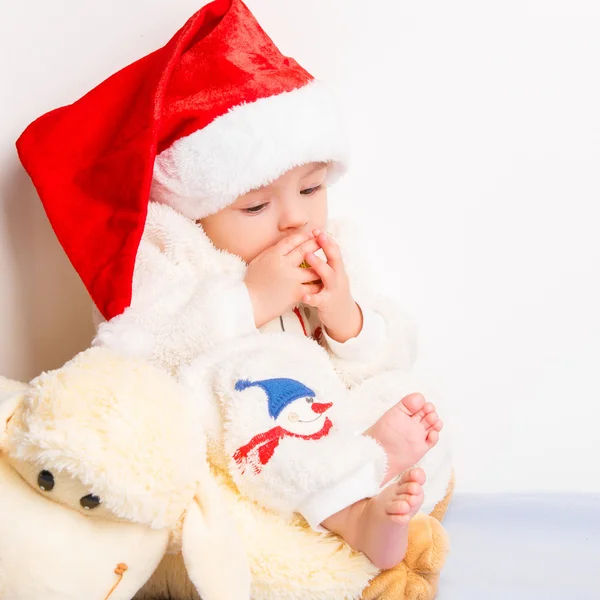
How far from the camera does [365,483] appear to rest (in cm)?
103

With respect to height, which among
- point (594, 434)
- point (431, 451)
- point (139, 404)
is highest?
point (139, 404)

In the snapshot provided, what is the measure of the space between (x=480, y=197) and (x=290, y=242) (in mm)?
482

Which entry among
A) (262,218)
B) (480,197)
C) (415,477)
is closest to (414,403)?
(415,477)

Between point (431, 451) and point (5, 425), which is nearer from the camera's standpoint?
point (5, 425)

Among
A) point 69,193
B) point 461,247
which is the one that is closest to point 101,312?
point 69,193

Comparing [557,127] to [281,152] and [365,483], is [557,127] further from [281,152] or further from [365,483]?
[365,483]

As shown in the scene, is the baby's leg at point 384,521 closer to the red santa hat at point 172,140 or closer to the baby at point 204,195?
the baby at point 204,195

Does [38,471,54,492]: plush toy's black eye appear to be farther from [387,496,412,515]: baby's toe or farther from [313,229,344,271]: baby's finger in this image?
[313,229,344,271]: baby's finger

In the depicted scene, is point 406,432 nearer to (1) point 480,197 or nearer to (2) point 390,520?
(2) point 390,520

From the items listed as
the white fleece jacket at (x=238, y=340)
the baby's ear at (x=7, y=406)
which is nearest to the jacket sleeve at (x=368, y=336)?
the white fleece jacket at (x=238, y=340)

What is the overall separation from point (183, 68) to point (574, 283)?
79 centimetres

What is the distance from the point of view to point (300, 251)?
1.21m

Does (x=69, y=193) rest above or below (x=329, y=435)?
above

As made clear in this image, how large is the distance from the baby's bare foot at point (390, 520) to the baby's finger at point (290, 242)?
14.6 inches
